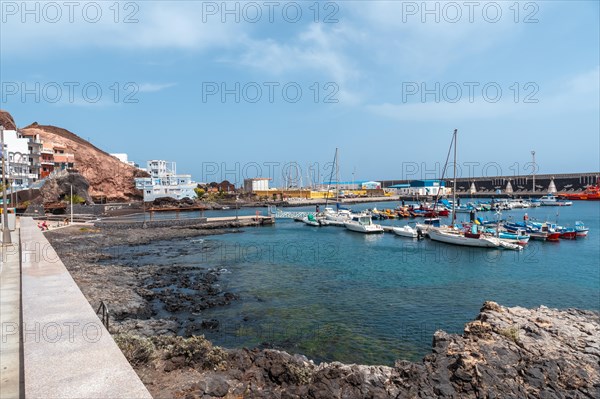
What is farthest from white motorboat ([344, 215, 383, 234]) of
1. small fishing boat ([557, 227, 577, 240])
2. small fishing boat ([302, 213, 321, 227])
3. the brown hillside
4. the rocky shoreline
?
the brown hillside

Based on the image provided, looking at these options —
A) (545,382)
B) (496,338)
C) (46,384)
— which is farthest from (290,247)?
(46,384)

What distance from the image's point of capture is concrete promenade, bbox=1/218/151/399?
425 centimetres

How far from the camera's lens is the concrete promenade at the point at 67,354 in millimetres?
4254

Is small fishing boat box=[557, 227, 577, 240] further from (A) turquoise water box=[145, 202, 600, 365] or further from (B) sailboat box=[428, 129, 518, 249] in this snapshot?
(B) sailboat box=[428, 129, 518, 249]

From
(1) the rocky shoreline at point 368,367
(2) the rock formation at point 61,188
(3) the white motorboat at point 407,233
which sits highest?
(2) the rock formation at point 61,188

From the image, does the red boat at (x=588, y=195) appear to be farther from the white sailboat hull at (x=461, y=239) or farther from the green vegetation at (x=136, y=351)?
the green vegetation at (x=136, y=351)

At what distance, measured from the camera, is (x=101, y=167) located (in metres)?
95.2

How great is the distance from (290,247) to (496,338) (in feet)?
89.0

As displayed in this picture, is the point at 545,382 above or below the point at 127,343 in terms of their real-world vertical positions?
below

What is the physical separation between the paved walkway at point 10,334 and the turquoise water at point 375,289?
628 centimetres

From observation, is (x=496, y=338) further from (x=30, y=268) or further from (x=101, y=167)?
(x=101, y=167)

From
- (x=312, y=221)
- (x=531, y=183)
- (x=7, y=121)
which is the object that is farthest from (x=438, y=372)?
(x=531, y=183)

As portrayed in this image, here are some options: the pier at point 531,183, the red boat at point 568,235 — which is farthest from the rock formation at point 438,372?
the pier at point 531,183

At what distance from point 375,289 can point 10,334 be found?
17.4 m
